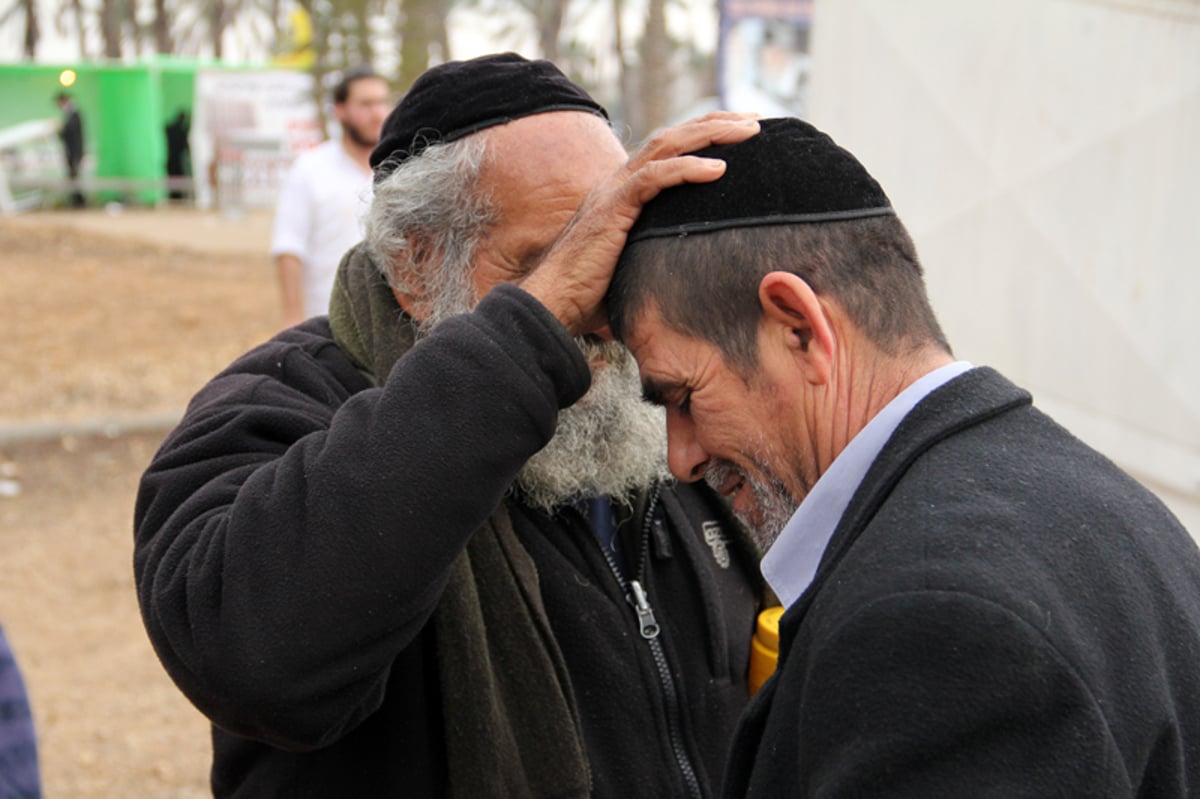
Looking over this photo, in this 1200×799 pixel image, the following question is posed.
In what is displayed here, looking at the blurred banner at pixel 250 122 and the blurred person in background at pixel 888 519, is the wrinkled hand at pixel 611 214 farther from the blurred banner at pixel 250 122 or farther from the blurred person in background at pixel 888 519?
the blurred banner at pixel 250 122

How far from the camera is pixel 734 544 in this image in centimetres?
225

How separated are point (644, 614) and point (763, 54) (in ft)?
43.4

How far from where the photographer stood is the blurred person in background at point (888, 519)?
3.32 ft

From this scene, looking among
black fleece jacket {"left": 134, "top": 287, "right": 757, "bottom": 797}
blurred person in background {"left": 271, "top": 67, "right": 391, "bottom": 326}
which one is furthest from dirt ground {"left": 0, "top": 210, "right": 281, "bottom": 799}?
black fleece jacket {"left": 134, "top": 287, "right": 757, "bottom": 797}

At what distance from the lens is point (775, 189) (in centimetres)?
139

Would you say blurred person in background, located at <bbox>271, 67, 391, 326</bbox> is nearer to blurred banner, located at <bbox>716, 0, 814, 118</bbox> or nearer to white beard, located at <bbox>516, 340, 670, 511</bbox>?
white beard, located at <bbox>516, 340, 670, 511</bbox>

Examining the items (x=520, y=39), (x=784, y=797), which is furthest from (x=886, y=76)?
(x=520, y=39)

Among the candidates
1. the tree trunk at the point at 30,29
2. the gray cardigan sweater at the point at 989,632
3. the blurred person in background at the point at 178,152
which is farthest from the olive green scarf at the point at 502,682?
the tree trunk at the point at 30,29

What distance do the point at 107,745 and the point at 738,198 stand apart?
4.07 metres

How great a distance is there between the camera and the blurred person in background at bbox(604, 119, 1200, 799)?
3.32 ft

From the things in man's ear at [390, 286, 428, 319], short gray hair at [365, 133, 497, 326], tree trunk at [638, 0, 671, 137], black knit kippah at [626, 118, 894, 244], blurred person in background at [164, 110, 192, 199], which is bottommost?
blurred person in background at [164, 110, 192, 199]

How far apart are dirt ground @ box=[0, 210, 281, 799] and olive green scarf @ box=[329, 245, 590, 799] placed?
300 cm

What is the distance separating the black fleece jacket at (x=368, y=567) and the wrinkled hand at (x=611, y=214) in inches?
2.1

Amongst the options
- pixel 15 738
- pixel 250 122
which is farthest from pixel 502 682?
pixel 250 122
